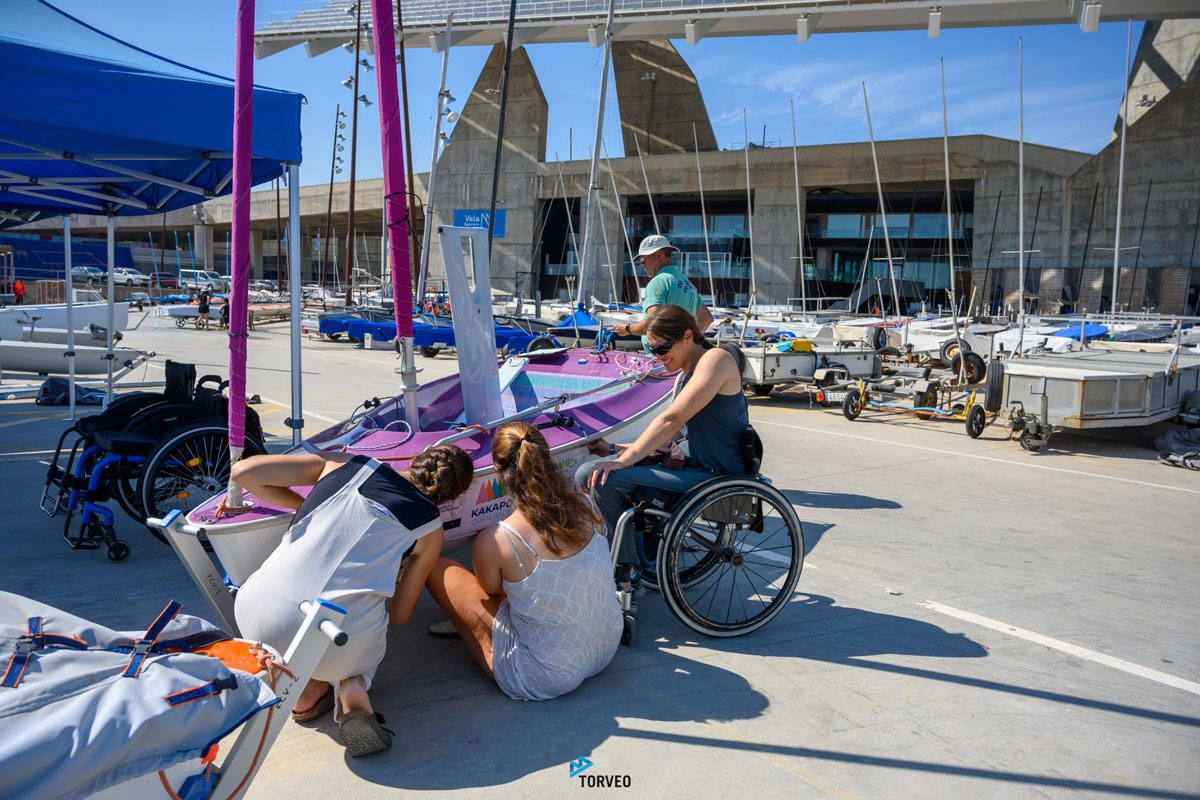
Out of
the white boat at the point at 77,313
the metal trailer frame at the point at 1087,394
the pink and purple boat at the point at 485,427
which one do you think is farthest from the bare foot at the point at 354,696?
the white boat at the point at 77,313

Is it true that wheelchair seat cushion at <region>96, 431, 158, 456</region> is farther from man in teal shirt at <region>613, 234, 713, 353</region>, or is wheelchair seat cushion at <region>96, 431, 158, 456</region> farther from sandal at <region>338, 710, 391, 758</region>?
man in teal shirt at <region>613, 234, 713, 353</region>

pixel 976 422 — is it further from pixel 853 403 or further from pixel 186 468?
pixel 186 468

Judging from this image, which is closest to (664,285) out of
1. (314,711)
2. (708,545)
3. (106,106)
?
(708,545)

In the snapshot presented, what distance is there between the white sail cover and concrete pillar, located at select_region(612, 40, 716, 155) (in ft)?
150

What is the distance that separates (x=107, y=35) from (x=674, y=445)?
5050mm

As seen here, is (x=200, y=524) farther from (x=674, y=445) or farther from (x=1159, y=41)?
(x=1159, y=41)

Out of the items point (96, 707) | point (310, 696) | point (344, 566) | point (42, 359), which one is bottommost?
point (310, 696)

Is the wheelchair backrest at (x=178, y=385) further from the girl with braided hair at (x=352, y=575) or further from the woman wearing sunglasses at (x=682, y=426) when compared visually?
the woman wearing sunglasses at (x=682, y=426)

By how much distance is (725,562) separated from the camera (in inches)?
162

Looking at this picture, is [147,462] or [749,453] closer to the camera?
[749,453]

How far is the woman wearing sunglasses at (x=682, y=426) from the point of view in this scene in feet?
12.5

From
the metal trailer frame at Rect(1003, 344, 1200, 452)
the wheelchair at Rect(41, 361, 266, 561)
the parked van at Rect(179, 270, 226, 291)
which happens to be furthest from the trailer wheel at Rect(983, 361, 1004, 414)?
the parked van at Rect(179, 270, 226, 291)

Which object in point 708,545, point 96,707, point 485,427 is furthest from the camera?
point 485,427

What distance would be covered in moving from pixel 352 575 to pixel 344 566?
43 mm
